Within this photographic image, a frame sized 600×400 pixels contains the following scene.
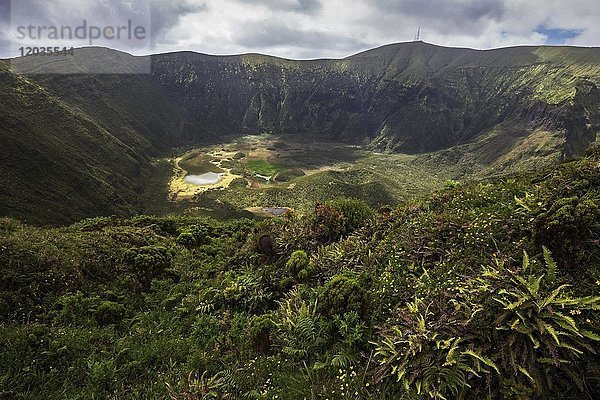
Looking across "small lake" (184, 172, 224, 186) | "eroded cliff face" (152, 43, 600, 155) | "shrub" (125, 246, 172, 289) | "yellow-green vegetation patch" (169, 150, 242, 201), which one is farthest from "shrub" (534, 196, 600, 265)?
"eroded cliff face" (152, 43, 600, 155)

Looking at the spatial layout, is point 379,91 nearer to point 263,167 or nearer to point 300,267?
point 263,167

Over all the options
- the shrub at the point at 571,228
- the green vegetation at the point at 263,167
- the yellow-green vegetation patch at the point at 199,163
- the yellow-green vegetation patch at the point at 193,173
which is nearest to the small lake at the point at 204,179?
the yellow-green vegetation patch at the point at 193,173

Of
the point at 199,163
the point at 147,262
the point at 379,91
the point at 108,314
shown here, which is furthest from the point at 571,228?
the point at 379,91

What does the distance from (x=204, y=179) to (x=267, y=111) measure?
10263 cm

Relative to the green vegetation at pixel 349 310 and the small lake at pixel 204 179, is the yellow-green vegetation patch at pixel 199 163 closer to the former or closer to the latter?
the small lake at pixel 204 179

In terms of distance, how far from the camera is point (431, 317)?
4.86 m

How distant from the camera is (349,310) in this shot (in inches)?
227

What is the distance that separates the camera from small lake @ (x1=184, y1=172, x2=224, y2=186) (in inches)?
2731

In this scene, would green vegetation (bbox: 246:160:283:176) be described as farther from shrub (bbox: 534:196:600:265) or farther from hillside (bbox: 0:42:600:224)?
shrub (bbox: 534:196:600:265)

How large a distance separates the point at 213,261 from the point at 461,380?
8.87 meters

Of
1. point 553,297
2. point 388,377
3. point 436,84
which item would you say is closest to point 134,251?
point 388,377

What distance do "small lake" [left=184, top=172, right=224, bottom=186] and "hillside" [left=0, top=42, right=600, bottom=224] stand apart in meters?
5.98

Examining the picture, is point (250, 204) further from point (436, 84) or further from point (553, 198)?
point (436, 84)

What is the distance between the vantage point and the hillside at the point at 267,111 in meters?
46.1
